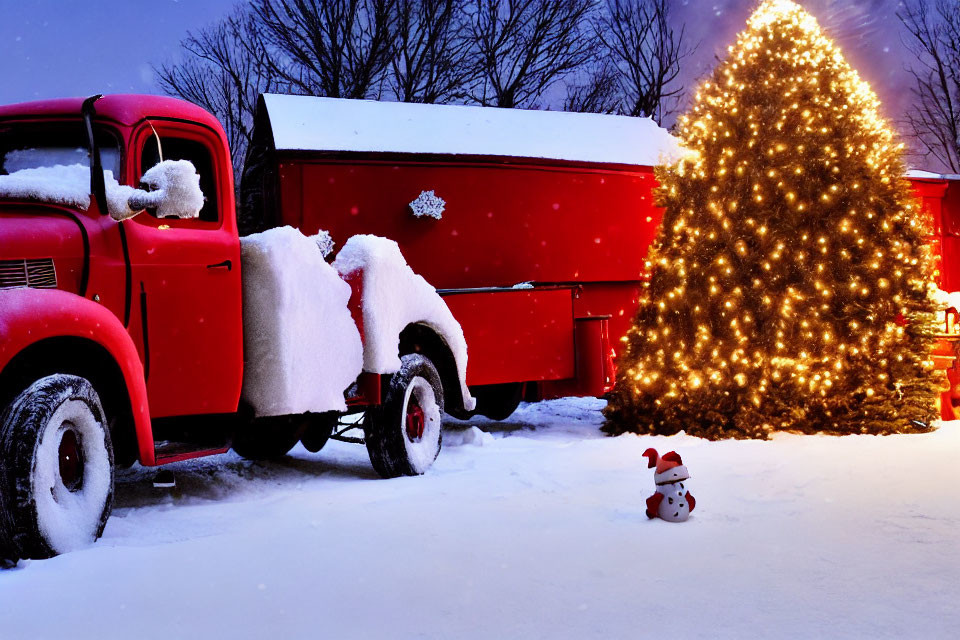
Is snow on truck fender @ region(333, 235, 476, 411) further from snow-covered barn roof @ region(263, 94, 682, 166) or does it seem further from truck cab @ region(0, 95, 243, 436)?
snow-covered barn roof @ region(263, 94, 682, 166)

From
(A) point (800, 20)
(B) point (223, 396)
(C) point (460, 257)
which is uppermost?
(A) point (800, 20)

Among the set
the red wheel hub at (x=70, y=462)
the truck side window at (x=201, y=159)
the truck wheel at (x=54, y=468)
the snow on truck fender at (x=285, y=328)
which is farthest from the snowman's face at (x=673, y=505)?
the truck side window at (x=201, y=159)

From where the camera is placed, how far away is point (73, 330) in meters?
4.37

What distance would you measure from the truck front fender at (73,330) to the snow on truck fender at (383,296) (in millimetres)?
1929

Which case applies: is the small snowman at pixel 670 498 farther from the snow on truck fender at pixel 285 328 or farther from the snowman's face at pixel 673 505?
the snow on truck fender at pixel 285 328

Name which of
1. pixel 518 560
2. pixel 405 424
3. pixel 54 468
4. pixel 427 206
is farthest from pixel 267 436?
pixel 427 206

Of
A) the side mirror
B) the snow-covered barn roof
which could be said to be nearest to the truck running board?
the side mirror

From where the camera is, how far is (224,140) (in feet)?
19.7

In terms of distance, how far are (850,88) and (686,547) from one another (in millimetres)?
6628

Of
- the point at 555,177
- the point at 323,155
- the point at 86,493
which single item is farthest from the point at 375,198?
the point at 86,493

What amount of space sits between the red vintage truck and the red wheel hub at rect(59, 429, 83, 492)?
1 cm

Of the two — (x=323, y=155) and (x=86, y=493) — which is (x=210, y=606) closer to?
(x=86, y=493)

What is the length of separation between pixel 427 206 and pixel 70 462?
7955 millimetres

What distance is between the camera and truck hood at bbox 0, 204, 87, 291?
4.56 meters
